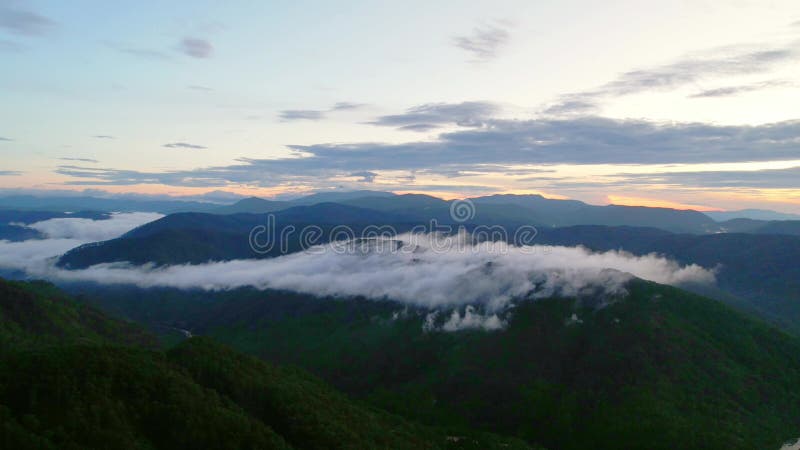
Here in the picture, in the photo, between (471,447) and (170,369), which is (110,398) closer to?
(170,369)

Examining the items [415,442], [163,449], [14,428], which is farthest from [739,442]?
[14,428]

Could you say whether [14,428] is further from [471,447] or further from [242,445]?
[471,447]

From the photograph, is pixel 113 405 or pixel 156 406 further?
pixel 156 406

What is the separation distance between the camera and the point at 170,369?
6147 inches

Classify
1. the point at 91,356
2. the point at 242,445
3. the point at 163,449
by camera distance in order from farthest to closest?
1. the point at 91,356
2. the point at 242,445
3. the point at 163,449

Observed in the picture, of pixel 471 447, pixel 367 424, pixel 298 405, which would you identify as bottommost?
pixel 471 447

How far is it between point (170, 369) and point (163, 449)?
3577 cm

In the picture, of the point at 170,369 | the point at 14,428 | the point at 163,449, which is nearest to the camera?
the point at 14,428

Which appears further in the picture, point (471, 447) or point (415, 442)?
point (471, 447)

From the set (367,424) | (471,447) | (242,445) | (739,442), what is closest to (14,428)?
(242,445)

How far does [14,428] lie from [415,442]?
118 metres

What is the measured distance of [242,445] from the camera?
433ft

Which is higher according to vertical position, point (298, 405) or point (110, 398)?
point (110, 398)

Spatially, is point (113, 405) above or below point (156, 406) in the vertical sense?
above
